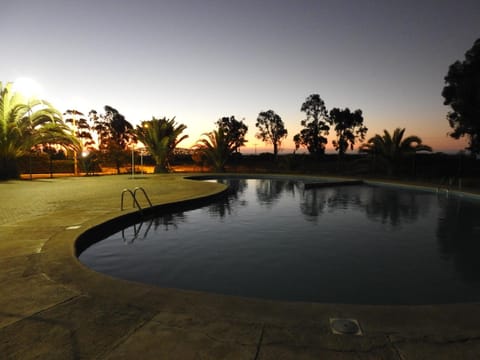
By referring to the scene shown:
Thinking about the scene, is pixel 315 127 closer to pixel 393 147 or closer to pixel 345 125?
pixel 345 125

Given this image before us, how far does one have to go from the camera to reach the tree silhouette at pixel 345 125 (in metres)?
48.5

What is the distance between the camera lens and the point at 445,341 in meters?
2.22

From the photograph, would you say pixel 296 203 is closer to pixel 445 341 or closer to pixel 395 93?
pixel 445 341

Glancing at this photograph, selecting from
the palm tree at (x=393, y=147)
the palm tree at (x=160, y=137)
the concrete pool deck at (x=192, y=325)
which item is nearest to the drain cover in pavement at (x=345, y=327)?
the concrete pool deck at (x=192, y=325)

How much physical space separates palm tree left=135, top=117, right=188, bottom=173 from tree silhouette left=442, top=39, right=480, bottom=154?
65.8 ft

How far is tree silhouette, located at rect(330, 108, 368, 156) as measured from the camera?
159ft

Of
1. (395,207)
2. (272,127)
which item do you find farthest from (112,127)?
(395,207)

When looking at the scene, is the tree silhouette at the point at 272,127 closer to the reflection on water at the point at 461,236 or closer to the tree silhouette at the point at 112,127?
the tree silhouette at the point at 112,127

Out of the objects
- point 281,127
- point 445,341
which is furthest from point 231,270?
point 281,127

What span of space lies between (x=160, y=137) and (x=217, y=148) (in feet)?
16.7

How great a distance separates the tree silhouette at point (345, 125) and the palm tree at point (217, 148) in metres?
27.2

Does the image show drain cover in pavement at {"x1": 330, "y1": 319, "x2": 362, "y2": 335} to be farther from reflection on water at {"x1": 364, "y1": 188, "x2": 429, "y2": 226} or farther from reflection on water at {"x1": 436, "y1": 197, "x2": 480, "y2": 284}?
reflection on water at {"x1": 364, "y1": 188, "x2": 429, "y2": 226}

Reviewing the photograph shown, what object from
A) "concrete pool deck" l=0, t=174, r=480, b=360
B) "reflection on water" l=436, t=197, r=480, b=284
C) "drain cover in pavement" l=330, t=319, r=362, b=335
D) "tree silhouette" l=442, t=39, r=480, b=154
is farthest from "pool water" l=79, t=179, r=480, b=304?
"tree silhouette" l=442, t=39, r=480, b=154

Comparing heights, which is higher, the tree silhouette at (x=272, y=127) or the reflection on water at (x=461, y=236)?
the tree silhouette at (x=272, y=127)
